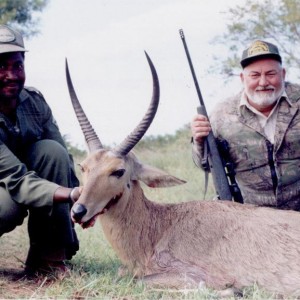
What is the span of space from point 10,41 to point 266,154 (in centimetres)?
283

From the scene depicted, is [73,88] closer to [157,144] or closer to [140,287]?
[140,287]

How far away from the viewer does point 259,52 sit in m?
6.97

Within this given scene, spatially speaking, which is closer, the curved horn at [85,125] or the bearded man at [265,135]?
the curved horn at [85,125]

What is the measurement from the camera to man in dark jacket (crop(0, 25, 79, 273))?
582 cm

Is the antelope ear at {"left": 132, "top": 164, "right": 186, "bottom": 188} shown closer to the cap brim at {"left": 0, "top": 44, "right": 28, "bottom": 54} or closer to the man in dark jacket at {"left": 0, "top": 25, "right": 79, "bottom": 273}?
the man in dark jacket at {"left": 0, "top": 25, "right": 79, "bottom": 273}

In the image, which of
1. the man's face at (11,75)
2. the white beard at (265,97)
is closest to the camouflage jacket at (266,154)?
the white beard at (265,97)

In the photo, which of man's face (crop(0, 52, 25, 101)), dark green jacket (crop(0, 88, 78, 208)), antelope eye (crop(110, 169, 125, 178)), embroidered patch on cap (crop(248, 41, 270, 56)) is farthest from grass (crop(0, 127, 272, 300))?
embroidered patch on cap (crop(248, 41, 270, 56))

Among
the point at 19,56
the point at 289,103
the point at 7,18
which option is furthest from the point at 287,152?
the point at 7,18

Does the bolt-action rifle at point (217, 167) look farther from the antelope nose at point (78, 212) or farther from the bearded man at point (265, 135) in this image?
the antelope nose at point (78, 212)

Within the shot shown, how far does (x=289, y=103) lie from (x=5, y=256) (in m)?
3.47

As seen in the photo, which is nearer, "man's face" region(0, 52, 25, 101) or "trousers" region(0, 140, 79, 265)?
"man's face" region(0, 52, 25, 101)

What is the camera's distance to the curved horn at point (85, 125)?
19.2 ft

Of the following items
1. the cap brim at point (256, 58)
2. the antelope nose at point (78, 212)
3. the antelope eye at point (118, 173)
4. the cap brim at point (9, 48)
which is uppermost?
the cap brim at point (9, 48)

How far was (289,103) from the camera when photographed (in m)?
7.05
